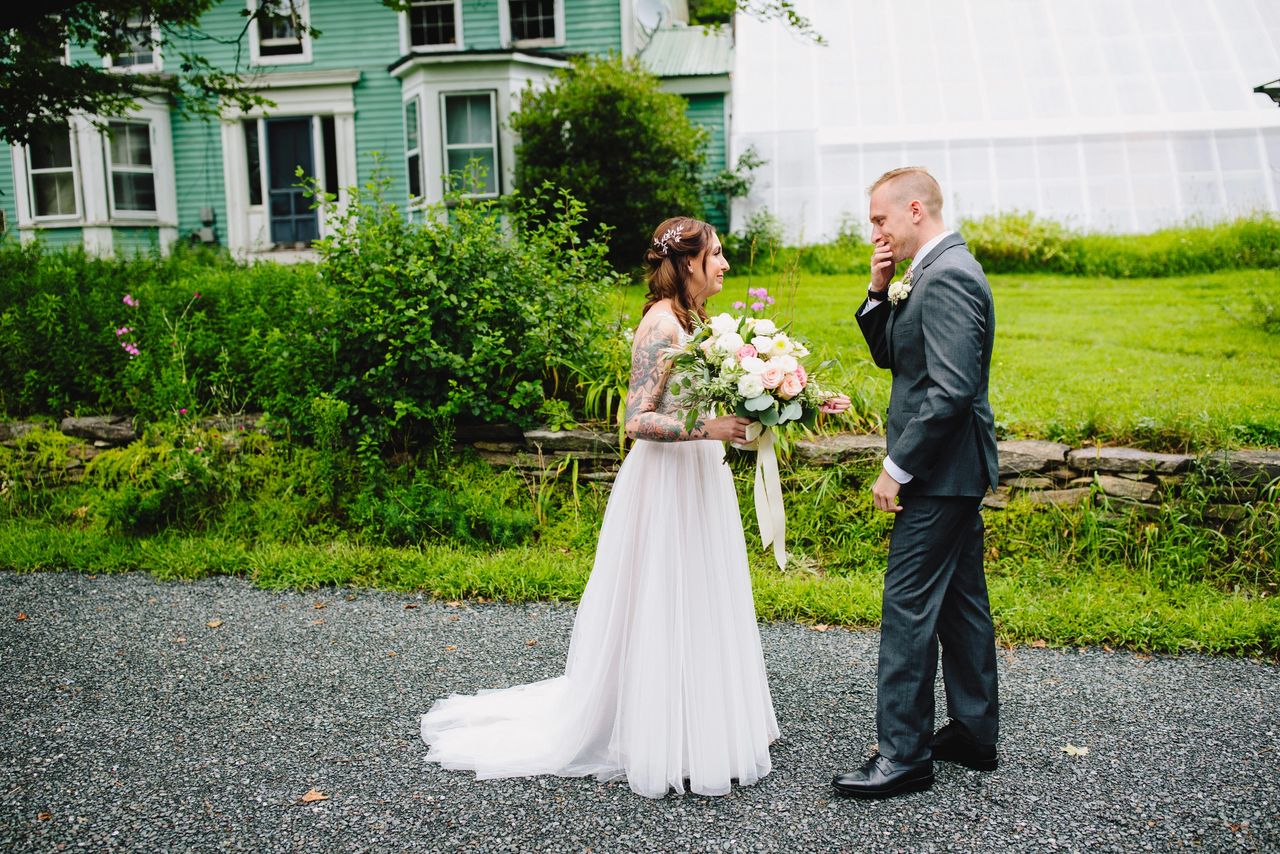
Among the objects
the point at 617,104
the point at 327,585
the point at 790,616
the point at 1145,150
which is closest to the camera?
the point at 790,616

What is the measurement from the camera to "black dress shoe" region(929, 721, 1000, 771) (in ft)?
11.9

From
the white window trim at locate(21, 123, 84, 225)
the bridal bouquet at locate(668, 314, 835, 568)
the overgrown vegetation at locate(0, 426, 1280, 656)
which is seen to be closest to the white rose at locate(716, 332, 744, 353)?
the bridal bouquet at locate(668, 314, 835, 568)

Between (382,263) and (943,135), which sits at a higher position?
(943,135)

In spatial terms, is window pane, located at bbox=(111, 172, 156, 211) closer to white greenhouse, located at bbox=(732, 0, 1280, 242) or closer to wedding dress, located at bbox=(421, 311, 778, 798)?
white greenhouse, located at bbox=(732, 0, 1280, 242)

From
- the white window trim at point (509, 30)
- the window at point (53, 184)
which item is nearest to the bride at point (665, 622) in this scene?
the white window trim at point (509, 30)

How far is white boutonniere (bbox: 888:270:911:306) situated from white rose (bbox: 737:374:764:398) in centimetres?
67

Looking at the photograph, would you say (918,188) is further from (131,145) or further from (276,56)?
(131,145)

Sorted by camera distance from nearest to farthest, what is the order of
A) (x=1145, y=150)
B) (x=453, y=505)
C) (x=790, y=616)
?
(x=790, y=616) → (x=453, y=505) → (x=1145, y=150)

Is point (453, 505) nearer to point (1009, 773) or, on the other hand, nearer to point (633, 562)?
point (633, 562)

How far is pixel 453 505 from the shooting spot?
21.4 ft

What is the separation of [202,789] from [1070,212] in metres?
14.8

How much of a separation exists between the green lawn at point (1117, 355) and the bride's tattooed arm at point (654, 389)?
8.40 feet

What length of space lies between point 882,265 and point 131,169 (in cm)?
1884

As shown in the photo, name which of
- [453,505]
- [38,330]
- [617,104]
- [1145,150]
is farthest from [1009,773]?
[1145,150]
